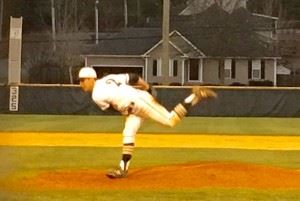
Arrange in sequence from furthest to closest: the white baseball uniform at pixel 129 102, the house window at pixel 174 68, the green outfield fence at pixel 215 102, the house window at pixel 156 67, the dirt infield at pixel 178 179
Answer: the house window at pixel 174 68 → the house window at pixel 156 67 → the green outfield fence at pixel 215 102 → the white baseball uniform at pixel 129 102 → the dirt infield at pixel 178 179

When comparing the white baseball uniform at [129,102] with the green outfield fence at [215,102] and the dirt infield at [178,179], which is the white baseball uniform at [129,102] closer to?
the dirt infield at [178,179]

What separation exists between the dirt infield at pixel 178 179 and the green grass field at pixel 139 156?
31 cm

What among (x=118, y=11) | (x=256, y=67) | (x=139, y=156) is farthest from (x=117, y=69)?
(x=139, y=156)

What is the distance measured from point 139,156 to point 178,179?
468cm

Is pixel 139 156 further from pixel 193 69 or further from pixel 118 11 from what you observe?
pixel 118 11

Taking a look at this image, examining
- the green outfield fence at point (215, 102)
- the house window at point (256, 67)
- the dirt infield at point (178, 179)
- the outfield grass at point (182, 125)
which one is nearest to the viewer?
the dirt infield at point (178, 179)

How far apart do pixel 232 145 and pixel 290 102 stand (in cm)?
1365

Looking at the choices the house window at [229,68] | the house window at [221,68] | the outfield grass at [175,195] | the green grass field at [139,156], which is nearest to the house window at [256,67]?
the house window at [229,68]

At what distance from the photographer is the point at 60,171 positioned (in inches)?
434

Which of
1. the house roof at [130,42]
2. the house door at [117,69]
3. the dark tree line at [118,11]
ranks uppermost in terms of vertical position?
the dark tree line at [118,11]

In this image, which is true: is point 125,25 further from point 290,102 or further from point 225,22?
point 290,102

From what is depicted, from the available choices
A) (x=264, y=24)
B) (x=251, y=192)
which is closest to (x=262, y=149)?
(x=251, y=192)

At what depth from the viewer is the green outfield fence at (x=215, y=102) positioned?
30.6m

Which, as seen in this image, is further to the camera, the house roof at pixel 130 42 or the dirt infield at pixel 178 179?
the house roof at pixel 130 42
